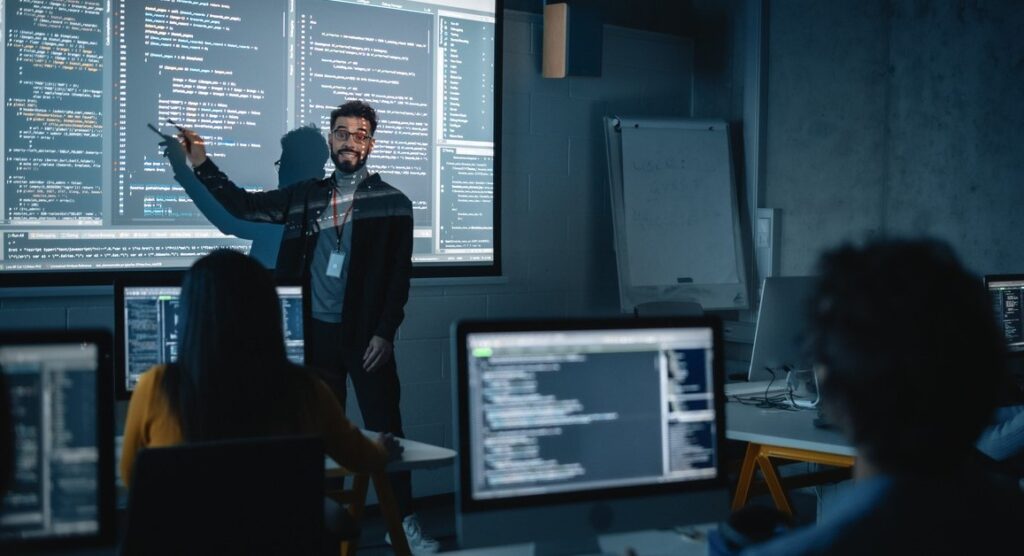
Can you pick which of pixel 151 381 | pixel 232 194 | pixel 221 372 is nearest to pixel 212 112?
pixel 232 194

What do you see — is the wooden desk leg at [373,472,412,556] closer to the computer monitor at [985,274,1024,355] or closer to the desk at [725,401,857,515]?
the desk at [725,401,857,515]

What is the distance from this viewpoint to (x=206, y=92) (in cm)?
401

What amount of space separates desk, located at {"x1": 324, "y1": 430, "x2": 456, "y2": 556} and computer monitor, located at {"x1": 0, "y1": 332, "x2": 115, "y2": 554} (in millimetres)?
950

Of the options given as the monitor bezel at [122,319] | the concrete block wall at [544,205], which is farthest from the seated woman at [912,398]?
the concrete block wall at [544,205]

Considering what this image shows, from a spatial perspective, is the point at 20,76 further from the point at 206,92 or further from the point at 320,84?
the point at 320,84

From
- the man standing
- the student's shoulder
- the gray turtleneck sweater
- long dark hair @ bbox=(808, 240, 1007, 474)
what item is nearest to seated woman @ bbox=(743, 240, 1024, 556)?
long dark hair @ bbox=(808, 240, 1007, 474)

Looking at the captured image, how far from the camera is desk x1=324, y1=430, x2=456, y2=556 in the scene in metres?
2.51

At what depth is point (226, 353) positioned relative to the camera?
1.91m

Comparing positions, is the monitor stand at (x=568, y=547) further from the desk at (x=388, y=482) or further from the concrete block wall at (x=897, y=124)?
the concrete block wall at (x=897, y=124)

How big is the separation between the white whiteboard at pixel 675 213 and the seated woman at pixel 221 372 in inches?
135

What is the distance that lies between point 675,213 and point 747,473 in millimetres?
2409

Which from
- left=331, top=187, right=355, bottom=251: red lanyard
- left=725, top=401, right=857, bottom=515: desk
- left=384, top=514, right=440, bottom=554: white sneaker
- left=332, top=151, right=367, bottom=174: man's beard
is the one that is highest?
left=332, top=151, right=367, bottom=174: man's beard

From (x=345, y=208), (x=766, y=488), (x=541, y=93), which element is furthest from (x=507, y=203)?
(x=766, y=488)

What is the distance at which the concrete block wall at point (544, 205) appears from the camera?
4.80 m
